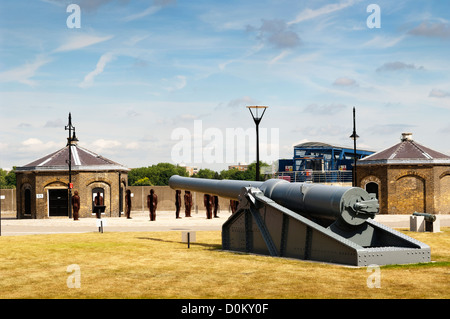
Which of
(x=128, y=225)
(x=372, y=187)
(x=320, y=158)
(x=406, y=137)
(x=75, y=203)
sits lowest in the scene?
(x=128, y=225)

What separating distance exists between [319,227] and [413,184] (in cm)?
2562

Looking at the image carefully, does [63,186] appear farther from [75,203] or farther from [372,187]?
[372,187]

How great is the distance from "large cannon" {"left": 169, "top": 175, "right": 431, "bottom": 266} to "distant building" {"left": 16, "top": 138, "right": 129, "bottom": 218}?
23958 millimetres

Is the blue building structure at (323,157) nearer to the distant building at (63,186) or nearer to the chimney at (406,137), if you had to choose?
the chimney at (406,137)

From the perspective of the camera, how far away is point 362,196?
11336 mm

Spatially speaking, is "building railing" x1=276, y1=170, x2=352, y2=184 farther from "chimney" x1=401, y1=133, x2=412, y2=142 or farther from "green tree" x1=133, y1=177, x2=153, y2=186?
"green tree" x1=133, y1=177, x2=153, y2=186

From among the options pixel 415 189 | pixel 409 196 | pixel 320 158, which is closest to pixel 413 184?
pixel 415 189

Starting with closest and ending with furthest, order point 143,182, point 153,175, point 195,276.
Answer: point 195,276 → point 143,182 → point 153,175

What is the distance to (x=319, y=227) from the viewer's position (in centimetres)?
1143

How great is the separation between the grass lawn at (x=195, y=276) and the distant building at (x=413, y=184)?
20.2m

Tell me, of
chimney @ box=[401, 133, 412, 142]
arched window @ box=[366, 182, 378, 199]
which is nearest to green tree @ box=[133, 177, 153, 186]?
chimney @ box=[401, 133, 412, 142]

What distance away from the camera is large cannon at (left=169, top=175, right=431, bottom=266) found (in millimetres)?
11133

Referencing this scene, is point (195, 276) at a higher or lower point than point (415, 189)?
lower

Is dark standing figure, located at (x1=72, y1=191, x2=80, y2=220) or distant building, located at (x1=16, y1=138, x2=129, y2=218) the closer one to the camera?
dark standing figure, located at (x1=72, y1=191, x2=80, y2=220)
